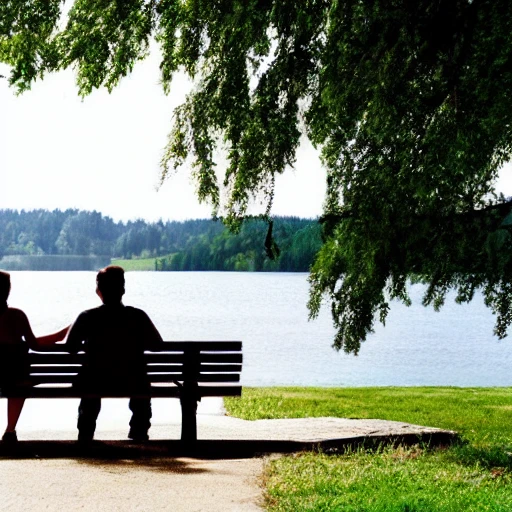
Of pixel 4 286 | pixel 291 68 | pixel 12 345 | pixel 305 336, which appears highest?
pixel 291 68

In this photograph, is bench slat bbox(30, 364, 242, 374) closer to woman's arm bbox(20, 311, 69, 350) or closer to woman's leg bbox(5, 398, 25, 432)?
woman's arm bbox(20, 311, 69, 350)

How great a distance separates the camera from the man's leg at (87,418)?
7594 mm

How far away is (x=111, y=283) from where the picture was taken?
7340 millimetres

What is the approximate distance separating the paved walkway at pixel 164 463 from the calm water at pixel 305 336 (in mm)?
8318

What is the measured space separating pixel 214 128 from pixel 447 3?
7.98 feet

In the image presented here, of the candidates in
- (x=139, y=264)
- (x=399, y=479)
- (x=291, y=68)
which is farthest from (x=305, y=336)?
(x=139, y=264)

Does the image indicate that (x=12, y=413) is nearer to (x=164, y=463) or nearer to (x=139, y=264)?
(x=164, y=463)

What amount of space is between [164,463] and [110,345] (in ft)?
3.38

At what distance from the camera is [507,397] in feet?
60.1

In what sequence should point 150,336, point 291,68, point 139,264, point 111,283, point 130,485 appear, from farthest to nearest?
point 139,264 < point 291,68 < point 150,336 < point 111,283 < point 130,485

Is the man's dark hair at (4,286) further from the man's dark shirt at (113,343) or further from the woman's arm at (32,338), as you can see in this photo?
the man's dark shirt at (113,343)

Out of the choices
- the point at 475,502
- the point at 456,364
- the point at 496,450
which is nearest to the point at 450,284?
the point at 496,450

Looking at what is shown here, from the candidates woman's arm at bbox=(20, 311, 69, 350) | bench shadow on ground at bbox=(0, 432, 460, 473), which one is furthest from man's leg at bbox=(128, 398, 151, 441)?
woman's arm at bbox=(20, 311, 69, 350)

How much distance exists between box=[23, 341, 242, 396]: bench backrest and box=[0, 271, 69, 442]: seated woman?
0.28ft
